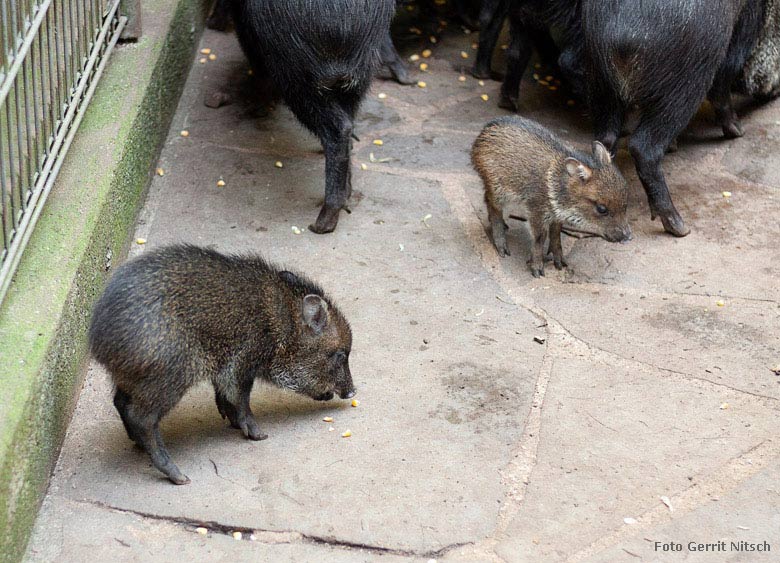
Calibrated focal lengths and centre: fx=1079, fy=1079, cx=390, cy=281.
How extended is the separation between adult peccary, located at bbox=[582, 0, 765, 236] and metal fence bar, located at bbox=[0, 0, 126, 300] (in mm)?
2237

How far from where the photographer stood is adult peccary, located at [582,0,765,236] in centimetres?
472

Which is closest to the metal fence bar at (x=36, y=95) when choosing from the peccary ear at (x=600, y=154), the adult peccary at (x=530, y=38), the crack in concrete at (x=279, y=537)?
the crack in concrete at (x=279, y=537)

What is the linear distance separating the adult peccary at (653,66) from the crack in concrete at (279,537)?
2488 mm

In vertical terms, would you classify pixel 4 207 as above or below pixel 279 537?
above

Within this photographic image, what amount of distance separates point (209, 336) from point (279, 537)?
657 millimetres

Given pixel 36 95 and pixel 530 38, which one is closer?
pixel 36 95

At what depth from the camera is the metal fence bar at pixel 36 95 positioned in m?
3.35

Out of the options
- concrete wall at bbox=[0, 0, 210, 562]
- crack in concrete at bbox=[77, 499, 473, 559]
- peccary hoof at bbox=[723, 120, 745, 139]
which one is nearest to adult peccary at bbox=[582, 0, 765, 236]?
peccary hoof at bbox=[723, 120, 745, 139]

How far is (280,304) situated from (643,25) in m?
2.18

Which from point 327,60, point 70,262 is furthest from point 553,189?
point 70,262

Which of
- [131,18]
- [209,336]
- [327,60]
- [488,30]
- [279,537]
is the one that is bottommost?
[279,537]

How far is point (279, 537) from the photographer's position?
10.6 feet

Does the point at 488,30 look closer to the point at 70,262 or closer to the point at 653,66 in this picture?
the point at 653,66

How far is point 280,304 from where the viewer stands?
143 inches
